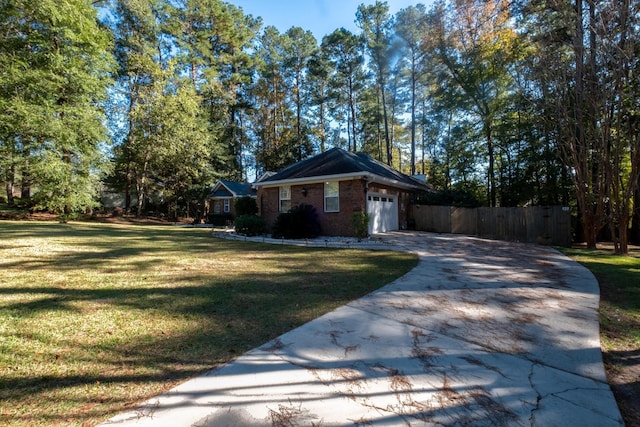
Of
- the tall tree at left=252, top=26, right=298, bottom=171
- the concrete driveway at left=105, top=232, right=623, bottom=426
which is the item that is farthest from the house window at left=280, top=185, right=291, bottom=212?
the tall tree at left=252, top=26, right=298, bottom=171

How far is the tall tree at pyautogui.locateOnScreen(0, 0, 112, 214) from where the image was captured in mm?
15014

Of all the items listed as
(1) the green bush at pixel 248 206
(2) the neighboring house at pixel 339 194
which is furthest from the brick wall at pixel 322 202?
(1) the green bush at pixel 248 206

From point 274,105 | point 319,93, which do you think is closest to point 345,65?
point 319,93

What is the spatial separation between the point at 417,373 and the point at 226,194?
26485 millimetres

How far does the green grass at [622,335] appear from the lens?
7.90ft

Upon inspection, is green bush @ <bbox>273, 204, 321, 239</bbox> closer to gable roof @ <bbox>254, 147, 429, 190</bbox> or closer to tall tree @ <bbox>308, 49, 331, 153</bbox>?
gable roof @ <bbox>254, 147, 429, 190</bbox>

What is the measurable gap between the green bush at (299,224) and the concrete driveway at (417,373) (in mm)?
8497

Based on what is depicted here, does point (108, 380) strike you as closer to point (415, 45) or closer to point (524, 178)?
point (524, 178)

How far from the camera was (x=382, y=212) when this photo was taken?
14.2m

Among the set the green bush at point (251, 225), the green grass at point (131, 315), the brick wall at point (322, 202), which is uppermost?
the brick wall at point (322, 202)

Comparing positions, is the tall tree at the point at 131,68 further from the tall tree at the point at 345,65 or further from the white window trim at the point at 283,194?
the white window trim at the point at 283,194

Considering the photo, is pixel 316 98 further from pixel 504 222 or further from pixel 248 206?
pixel 504 222

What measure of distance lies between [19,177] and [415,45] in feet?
89.9

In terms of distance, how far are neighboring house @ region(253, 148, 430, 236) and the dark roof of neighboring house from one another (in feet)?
35.6
